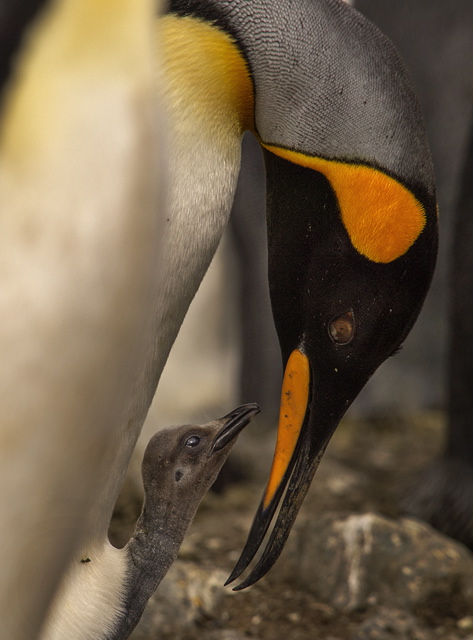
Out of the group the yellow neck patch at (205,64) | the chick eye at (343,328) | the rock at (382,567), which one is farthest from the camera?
the rock at (382,567)

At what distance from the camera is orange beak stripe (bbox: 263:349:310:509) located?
1588 mm

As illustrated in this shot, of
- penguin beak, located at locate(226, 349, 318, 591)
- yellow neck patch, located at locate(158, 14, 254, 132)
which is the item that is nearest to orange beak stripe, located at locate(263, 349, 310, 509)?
penguin beak, located at locate(226, 349, 318, 591)

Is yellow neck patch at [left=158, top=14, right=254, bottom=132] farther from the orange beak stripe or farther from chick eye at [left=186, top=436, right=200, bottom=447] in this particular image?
chick eye at [left=186, top=436, right=200, bottom=447]

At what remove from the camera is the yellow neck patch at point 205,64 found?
4.68 ft

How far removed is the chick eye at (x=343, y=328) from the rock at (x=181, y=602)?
909mm

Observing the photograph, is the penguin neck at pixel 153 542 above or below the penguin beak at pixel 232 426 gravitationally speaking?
below

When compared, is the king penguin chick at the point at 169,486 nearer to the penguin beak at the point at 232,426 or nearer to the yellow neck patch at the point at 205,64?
the penguin beak at the point at 232,426

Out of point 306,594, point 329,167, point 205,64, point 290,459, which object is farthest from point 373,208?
point 306,594

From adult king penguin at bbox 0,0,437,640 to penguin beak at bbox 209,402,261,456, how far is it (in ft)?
0.33

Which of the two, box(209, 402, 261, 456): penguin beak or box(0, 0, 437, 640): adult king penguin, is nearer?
box(0, 0, 437, 640): adult king penguin

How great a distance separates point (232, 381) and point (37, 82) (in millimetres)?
2297

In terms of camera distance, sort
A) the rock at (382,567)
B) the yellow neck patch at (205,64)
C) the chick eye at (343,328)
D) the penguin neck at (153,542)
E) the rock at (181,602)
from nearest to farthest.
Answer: the yellow neck patch at (205,64) < the chick eye at (343,328) < the penguin neck at (153,542) < the rock at (181,602) < the rock at (382,567)

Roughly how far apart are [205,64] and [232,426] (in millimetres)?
633

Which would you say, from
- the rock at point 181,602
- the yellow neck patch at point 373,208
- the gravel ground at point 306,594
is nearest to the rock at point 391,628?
the gravel ground at point 306,594
